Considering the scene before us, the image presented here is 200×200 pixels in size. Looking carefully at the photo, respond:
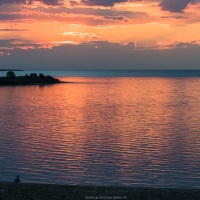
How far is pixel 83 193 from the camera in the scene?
1289 cm

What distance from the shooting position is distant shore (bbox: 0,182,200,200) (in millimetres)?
12484

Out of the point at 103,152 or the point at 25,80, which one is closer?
the point at 103,152

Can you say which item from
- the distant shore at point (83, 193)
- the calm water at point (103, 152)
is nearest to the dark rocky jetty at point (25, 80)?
the calm water at point (103, 152)

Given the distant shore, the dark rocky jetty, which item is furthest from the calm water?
the dark rocky jetty

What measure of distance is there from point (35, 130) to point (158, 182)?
17.7 metres

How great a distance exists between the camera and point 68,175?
19.5 meters

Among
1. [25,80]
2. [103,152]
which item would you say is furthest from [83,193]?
[25,80]

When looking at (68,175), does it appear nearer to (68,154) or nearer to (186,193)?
(68,154)

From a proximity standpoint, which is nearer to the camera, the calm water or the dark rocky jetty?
the calm water

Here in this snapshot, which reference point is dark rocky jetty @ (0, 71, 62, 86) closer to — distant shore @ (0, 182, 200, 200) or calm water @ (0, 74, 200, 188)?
calm water @ (0, 74, 200, 188)

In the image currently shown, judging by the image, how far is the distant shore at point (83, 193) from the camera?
1248cm

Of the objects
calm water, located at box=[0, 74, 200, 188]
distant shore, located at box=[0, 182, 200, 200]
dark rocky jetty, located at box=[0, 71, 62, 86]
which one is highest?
distant shore, located at box=[0, 182, 200, 200]

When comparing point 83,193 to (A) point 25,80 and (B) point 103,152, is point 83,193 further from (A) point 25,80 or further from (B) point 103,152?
(A) point 25,80

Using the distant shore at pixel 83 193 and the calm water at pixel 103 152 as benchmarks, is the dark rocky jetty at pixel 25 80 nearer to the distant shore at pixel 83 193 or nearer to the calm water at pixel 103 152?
the calm water at pixel 103 152
